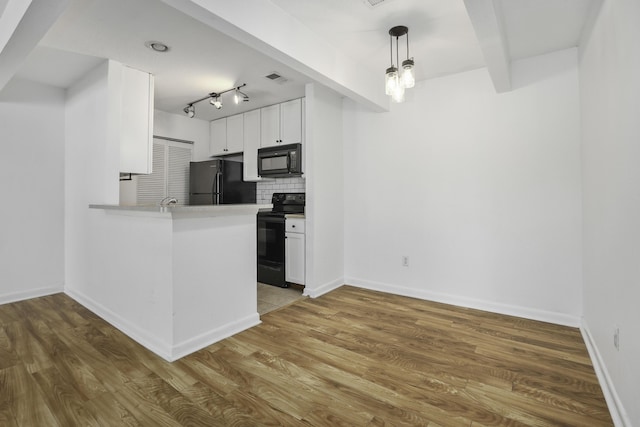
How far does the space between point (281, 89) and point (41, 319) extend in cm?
331

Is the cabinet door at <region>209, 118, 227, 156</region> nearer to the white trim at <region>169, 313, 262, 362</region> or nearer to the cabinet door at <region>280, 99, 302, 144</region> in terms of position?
the cabinet door at <region>280, 99, 302, 144</region>

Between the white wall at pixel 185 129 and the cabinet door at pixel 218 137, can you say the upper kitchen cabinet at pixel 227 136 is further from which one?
the white wall at pixel 185 129

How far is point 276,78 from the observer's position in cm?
338

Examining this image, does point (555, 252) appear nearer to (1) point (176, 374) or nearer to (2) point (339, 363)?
(2) point (339, 363)

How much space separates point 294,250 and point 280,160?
1201 mm

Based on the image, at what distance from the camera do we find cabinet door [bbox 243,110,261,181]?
14.7 feet

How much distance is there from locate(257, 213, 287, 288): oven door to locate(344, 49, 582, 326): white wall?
0.84m

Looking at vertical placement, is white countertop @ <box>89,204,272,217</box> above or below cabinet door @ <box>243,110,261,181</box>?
below

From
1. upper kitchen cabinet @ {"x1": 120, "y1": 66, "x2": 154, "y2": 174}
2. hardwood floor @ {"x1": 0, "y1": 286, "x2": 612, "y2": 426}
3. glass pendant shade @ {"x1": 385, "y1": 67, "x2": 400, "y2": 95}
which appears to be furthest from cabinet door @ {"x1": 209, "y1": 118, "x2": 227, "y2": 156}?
glass pendant shade @ {"x1": 385, "y1": 67, "x2": 400, "y2": 95}

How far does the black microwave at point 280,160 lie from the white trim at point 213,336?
6.34ft

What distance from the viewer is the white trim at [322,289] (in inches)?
138

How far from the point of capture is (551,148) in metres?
2.73

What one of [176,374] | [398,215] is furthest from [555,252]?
[176,374]

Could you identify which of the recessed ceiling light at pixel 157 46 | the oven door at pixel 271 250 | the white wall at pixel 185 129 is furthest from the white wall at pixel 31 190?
the oven door at pixel 271 250
